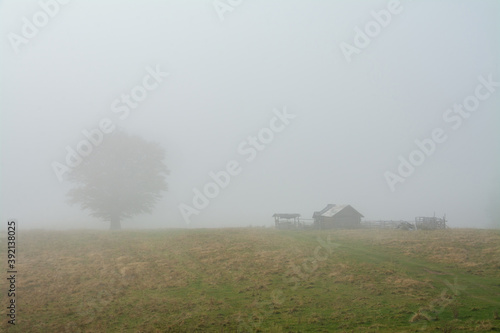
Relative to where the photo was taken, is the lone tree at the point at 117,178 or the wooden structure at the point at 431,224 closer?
the wooden structure at the point at 431,224

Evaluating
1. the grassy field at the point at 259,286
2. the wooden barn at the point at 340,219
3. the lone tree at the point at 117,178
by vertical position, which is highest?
the lone tree at the point at 117,178

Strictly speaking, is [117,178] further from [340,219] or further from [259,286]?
[259,286]

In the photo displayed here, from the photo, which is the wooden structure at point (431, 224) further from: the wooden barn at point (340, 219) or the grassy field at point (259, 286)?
the grassy field at point (259, 286)

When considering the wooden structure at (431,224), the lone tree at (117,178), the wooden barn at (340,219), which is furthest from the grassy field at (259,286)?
the wooden barn at (340,219)

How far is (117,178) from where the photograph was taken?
4862 centimetres

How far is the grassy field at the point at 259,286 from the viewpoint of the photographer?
15.8 meters

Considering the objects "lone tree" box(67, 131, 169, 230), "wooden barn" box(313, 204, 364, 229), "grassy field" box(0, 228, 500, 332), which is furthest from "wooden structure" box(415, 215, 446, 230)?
"lone tree" box(67, 131, 169, 230)

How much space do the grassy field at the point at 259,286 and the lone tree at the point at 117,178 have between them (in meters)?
15.2

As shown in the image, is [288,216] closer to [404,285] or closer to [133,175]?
[133,175]

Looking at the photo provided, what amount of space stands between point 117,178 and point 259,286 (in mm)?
34877

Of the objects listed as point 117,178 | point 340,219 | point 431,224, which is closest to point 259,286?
point 340,219

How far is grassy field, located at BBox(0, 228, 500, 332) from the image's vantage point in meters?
15.8

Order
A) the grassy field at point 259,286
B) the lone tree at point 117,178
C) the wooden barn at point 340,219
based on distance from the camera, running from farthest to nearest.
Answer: the wooden barn at point 340,219
the lone tree at point 117,178
the grassy field at point 259,286

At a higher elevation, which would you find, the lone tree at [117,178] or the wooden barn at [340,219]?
the lone tree at [117,178]
